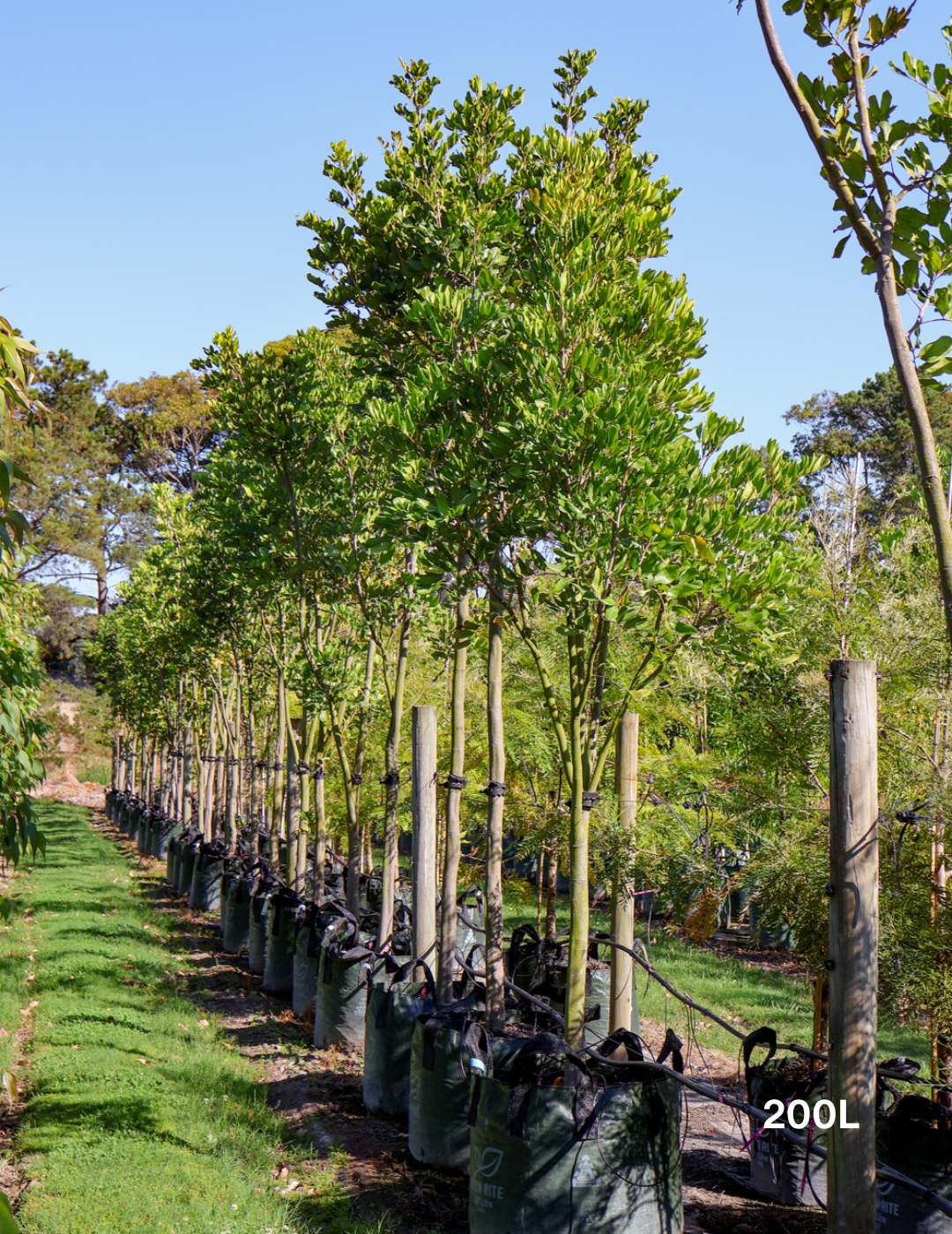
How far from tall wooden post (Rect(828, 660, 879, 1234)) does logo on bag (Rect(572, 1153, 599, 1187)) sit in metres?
1.38

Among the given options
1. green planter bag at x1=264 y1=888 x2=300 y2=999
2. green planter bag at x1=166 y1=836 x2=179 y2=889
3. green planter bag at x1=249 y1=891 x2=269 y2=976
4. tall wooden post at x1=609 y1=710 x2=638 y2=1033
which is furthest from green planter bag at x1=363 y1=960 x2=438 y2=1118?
green planter bag at x1=166 y1=836 x2=179 y2=889

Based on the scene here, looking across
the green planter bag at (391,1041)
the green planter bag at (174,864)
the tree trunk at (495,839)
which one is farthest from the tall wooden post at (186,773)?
the tree trunk at (495,839)

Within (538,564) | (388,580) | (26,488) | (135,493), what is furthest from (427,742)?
(135,493)

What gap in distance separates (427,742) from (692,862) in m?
1.98

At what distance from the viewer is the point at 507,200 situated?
6.88 m

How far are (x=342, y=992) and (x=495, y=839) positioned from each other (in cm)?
281

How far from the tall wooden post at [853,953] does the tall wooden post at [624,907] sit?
10.7 ft

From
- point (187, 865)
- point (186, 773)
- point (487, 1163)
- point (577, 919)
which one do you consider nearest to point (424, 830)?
point (577, 919)

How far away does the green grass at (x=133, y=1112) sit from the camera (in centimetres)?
496

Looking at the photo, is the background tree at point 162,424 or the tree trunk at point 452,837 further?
the background tree at point 162,424

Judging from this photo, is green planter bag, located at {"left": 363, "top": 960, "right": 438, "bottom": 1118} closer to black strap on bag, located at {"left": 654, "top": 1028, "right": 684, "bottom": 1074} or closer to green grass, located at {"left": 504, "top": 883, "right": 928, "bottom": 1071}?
black strap on bag, located at {"left": 654, "top": 1028, "right": 684, "bottom": 1074}

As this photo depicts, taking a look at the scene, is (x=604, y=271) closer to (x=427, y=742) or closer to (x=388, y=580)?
(x=427, y=742)

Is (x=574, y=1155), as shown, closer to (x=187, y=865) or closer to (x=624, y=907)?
(x=624, y=907)

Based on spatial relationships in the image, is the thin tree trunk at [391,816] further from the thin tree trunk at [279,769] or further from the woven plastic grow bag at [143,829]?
the woven plastic grow bag at [143,829]
